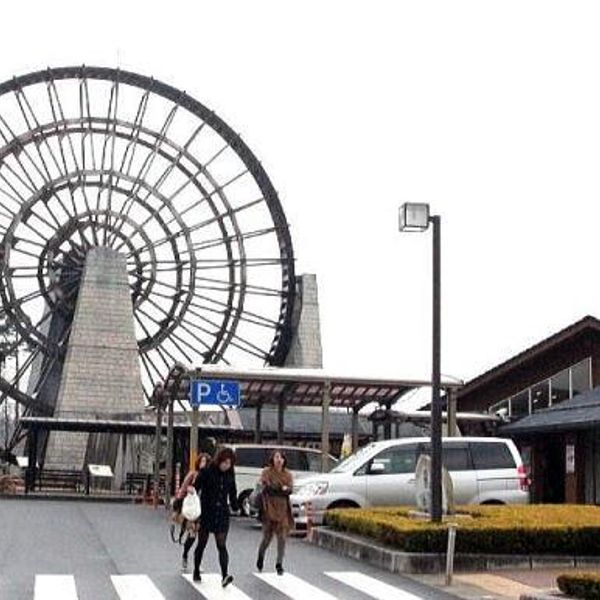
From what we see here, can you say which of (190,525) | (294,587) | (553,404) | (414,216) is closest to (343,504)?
(190,525)

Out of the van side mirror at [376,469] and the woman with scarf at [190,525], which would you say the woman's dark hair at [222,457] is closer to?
the woman with scarf at [190,525]

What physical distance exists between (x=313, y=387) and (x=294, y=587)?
17.4 m

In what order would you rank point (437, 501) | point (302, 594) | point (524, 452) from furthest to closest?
point (524, 452) → point (437, 501) → point (302, 594)

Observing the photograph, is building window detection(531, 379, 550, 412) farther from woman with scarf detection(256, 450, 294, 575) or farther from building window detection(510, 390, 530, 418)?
woman with scarf detection(256, 450, 294, 575)

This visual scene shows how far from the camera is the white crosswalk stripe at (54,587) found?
10828mm

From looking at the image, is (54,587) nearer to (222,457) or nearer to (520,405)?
(222,457)

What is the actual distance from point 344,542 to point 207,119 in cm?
3166

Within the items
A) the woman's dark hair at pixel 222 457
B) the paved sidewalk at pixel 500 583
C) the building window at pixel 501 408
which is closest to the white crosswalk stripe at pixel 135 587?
the woman's dark hair at pixel 222 457

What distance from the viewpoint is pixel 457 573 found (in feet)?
45.2

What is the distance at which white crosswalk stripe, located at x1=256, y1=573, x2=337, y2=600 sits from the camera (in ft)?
37.4

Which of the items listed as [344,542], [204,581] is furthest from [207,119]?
[204,581]

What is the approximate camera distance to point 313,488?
66.2 feet

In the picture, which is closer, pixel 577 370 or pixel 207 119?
pixel 577 370

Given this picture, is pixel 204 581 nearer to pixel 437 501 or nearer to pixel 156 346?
pixel 437 501
